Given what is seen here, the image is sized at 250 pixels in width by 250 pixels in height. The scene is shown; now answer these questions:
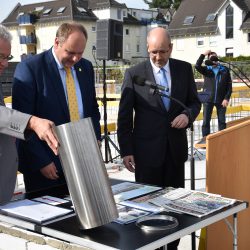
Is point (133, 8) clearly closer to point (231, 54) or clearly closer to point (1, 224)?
point (231, 54)

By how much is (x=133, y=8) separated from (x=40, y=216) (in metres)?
56.9

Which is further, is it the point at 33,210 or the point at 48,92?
the point at 48,92

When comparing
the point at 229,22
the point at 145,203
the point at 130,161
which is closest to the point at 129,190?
the point at 145,203

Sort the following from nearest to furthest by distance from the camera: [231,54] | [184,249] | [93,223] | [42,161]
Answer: [93,223]
[42,161]
[184,249]
[231,54]

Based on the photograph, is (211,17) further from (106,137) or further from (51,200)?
(51,200)

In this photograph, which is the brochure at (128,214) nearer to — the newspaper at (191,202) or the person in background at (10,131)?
the newspaper at (191,202)

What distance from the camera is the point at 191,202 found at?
2197 mm

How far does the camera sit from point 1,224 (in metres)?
2.06

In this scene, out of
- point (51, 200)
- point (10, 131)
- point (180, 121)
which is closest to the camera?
point (10, 131)

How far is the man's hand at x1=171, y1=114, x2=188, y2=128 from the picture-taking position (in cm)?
318

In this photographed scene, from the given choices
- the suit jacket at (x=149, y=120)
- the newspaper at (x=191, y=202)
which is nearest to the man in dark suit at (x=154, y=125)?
the suit jacket at (x=149, y=120)

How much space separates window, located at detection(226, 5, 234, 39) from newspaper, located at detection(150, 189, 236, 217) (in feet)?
Result: 139

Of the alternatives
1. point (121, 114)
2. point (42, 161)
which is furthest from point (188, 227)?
point (121, 114)

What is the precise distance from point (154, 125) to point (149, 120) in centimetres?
5
